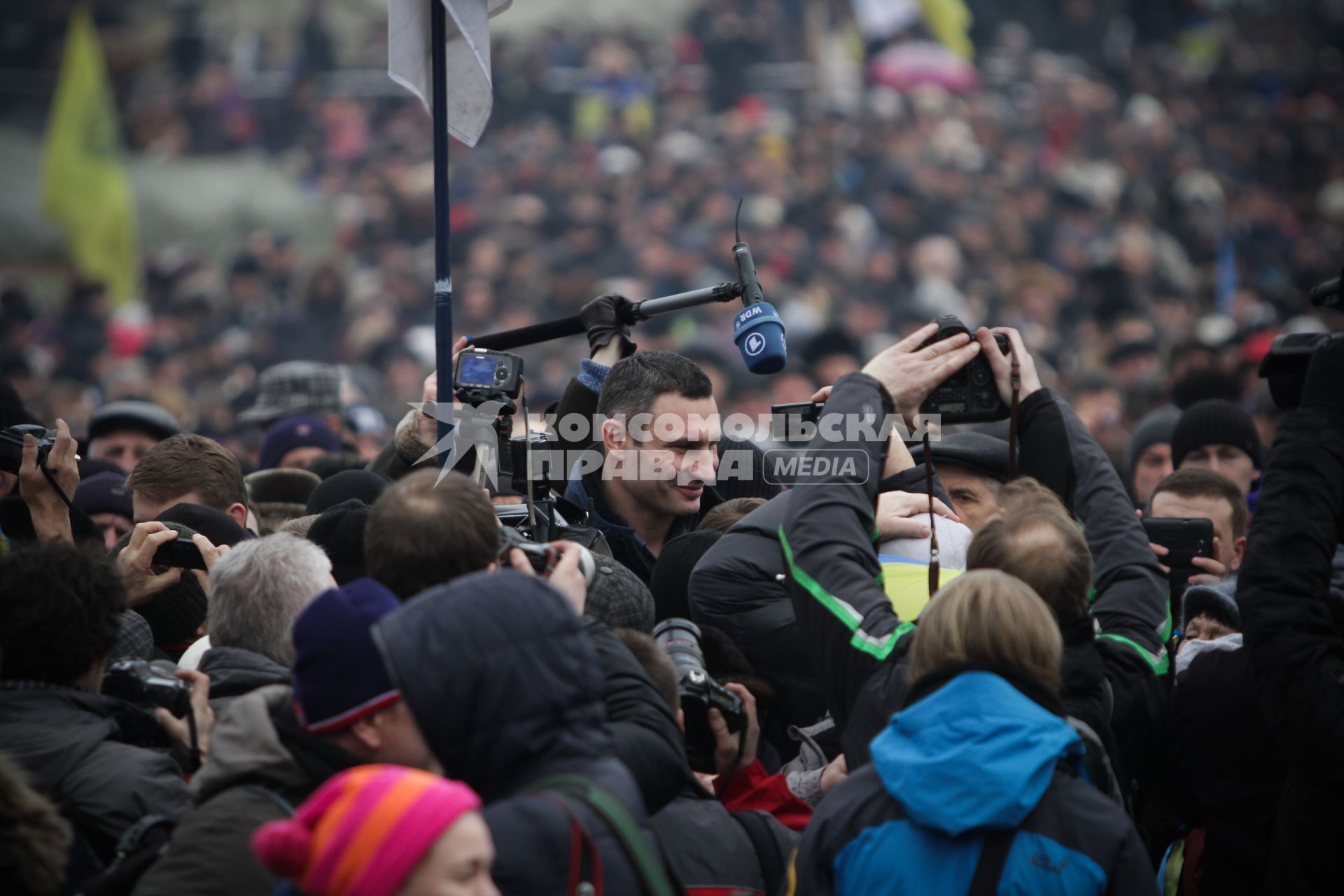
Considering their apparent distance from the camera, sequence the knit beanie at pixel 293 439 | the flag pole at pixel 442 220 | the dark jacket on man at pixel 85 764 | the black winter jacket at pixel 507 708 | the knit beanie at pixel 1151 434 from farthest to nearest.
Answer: the knit beanie at pixel 1151 434
the knit beanie at pixel 293 439
the flag pole at pixel 442 220
the dark jacket on man at pixel 85 764
the black winter jacket at pixel 507 708

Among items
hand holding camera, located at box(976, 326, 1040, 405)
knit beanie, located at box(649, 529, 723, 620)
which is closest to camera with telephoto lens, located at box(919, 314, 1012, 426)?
hand holding camera, located at box(976, 326, 1040, 405)

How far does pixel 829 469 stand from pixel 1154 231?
16.2 meters

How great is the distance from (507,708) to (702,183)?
50.8 feet

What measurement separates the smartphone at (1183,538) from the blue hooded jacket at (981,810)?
1872 mm

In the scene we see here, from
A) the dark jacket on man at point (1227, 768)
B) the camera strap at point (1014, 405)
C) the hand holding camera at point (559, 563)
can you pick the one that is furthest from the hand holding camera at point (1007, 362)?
the hand holding camera at point (559, 563)

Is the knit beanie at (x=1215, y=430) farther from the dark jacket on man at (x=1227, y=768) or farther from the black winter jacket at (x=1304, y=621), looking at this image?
the black winter jacket at (x=1304, y=621)

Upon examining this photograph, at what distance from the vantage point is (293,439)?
596 centimetres

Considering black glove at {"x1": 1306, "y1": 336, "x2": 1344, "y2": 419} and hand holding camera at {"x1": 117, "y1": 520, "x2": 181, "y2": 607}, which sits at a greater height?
black glove at {"x1": 1306, "y1": 336, "x2": 1344, "y2": 419}

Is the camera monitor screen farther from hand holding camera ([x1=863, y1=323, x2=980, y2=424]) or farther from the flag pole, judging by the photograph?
hand holding camera ([x1=863, y1=323, x2=980, y2=424])

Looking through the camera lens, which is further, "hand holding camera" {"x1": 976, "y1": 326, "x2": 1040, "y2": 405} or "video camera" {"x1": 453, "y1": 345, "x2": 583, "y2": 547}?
"video camera" {"x1": 453, "y1": 345, "x2": 583, "y2": 547}

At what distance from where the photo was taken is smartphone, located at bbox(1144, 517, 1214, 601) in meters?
4.03

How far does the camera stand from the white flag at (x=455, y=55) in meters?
3.72

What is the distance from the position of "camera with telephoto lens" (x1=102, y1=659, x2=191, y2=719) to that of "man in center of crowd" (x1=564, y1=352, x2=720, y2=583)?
1634 mm

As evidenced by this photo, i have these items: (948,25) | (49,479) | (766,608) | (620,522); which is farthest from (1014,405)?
(948,25)
